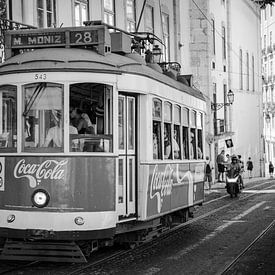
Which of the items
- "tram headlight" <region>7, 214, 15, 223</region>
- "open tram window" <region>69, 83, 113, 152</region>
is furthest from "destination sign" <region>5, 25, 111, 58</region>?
"tram headlight" <region>7, 214, 15, 223</region>

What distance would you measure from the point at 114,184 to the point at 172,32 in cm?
2387

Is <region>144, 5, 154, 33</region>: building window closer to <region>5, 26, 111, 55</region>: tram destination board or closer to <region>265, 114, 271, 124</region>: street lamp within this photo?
<region>5, 26, 111, 55</region>: tram destination board

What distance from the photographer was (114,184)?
8.79 meters

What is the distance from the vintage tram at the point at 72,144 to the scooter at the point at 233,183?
14.6 metres

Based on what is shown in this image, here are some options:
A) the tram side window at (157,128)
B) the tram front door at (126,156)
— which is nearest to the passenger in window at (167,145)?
the tram side window at (157,128)

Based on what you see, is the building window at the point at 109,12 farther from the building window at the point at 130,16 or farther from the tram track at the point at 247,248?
the tram track at the point at 247,248

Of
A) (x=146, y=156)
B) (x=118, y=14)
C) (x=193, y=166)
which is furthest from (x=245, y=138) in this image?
(x=146, y=156)

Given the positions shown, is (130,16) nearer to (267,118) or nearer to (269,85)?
(269,85)

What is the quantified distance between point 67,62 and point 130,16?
1734 centimetres

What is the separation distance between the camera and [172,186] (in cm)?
1100

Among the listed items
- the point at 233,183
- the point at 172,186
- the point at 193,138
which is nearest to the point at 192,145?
the point at 193,138

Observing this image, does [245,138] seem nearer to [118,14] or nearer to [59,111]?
[118,14]

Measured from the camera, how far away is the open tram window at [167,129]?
34.8ft

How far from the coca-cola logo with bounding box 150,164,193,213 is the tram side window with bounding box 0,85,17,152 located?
2254 millimetres
